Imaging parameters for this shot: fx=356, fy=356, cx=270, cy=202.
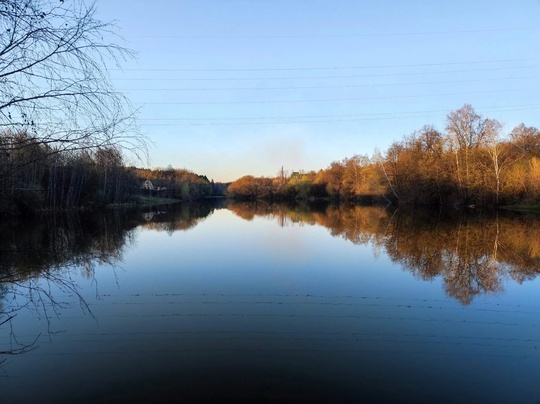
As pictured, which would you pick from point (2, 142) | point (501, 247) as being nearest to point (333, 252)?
point (501, 247)

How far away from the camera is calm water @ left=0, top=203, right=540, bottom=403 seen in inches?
171

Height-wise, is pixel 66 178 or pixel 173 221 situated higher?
pixel 66 178

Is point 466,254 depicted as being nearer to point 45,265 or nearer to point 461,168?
point 45,265

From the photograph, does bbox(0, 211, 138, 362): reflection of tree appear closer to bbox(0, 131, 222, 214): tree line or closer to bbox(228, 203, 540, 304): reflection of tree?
bbox(0, 131, 222, 214): tree line

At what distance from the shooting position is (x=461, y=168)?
38.6 m

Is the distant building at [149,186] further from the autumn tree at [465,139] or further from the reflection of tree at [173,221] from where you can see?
the autumn tree at [465,139]

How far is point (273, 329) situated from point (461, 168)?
38916mm

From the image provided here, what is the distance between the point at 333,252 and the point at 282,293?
6163mm

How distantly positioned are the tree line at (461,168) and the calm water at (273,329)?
27.4 metres

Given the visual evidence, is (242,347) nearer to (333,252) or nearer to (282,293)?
(282,293)

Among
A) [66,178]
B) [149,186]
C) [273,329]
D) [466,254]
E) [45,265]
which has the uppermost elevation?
[149,186]

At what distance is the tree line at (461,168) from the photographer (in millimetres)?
35469

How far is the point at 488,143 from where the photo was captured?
37.3 metres

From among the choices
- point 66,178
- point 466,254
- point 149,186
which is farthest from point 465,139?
point 149,186
